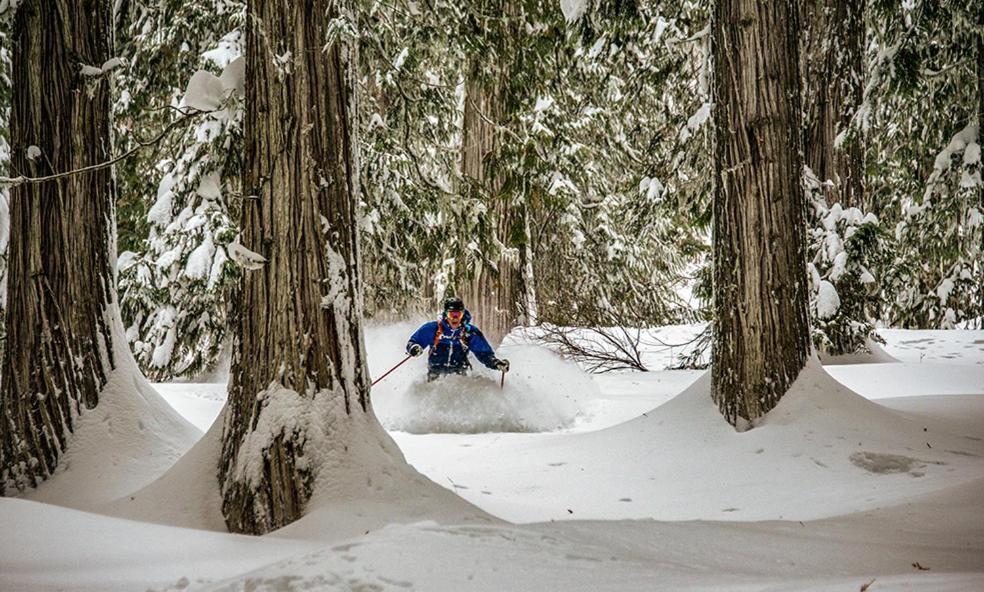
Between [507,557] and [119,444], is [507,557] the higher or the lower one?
the lower one

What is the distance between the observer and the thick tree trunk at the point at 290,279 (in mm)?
4039

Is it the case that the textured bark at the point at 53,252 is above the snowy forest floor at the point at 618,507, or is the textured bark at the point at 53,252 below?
above

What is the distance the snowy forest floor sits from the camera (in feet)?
9.52

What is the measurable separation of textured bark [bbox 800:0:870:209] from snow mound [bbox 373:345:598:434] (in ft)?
17.5

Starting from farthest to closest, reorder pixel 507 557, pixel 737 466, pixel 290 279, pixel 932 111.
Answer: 1. pixel 932 111
2. pixel 737 466
3. pixel 290 279
4. pixel 507 557

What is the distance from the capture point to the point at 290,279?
13.5 feet

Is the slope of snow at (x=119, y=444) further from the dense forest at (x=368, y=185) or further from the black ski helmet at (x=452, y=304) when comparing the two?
the black ski helmet at (x=452, y=304)

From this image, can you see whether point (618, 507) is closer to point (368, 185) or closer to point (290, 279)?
point (290, 279)

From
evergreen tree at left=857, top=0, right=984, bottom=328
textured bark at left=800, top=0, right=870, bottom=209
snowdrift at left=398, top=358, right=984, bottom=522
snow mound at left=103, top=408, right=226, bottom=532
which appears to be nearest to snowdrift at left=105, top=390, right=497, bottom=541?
snow mound at left=103, top=408, right=226, bottom=532

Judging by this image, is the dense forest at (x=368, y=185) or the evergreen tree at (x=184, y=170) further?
the evergreen tree at (x=184, y=170)

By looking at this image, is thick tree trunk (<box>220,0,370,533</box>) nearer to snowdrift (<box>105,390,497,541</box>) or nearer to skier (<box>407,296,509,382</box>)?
snowdrift (<box>105,390,497,541</box>)

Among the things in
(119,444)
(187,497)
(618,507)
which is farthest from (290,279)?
(618,507)

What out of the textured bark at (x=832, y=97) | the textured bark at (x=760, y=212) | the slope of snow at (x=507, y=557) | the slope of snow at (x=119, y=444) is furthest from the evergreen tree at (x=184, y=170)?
the textured bark at (x=832, y=97)

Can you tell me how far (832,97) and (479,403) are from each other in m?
7.53
